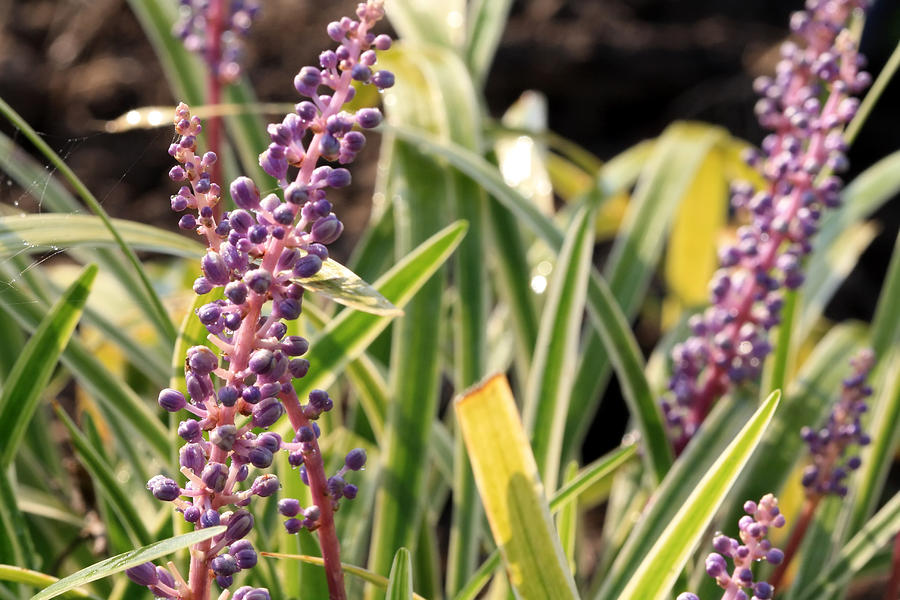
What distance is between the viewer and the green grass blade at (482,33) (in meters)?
2.37

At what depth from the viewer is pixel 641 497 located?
72.4 inches

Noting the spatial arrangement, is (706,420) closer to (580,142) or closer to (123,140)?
(580,142)

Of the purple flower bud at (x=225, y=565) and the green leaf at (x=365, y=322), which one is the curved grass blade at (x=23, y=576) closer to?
the purple flower bud at (x=225, y=565)

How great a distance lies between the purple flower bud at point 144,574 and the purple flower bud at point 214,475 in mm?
95

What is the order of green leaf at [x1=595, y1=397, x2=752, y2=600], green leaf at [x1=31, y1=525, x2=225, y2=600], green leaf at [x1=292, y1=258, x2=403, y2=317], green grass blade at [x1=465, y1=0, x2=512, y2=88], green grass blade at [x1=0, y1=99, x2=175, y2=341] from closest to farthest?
green leaf at [x1=31, y1=525, x2=225, y2=600] → green leaf at [x1=292, y1=258, x2=403, y2=317] → green grass blade at [x1=0, y1=99, x2=175, y2=341] → green leaf at [x1=595, y1=397, x2=752, y2=600] → green grass blade at [x1=465, y1=0, x2=512, y2=88]

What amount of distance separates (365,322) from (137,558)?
57 centimetres

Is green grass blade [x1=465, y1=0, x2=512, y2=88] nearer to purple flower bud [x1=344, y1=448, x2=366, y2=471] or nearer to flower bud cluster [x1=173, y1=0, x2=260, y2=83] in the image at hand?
flower bud cluster [x1=173, y1=0, x2=260, y2=83]

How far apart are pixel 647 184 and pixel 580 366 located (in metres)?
0.51

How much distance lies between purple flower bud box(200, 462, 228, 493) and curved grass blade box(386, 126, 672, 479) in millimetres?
961

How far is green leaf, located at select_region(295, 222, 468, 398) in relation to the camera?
131 cm

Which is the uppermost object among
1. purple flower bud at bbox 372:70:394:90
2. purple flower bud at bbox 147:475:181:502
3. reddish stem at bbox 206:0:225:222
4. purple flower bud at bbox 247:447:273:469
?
reddish stem at bbox 206:0:225:222

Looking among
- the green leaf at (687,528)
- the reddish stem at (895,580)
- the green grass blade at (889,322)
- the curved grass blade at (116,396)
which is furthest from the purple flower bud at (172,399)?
the green grass blade at (889,322)

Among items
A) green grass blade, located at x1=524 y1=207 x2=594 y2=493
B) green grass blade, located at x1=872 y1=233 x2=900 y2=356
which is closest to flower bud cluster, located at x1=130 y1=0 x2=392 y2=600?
green grass blade, located at x1=524 y1=207 x2=594 y2=493

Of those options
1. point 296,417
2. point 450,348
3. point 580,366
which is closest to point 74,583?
point 296,417
